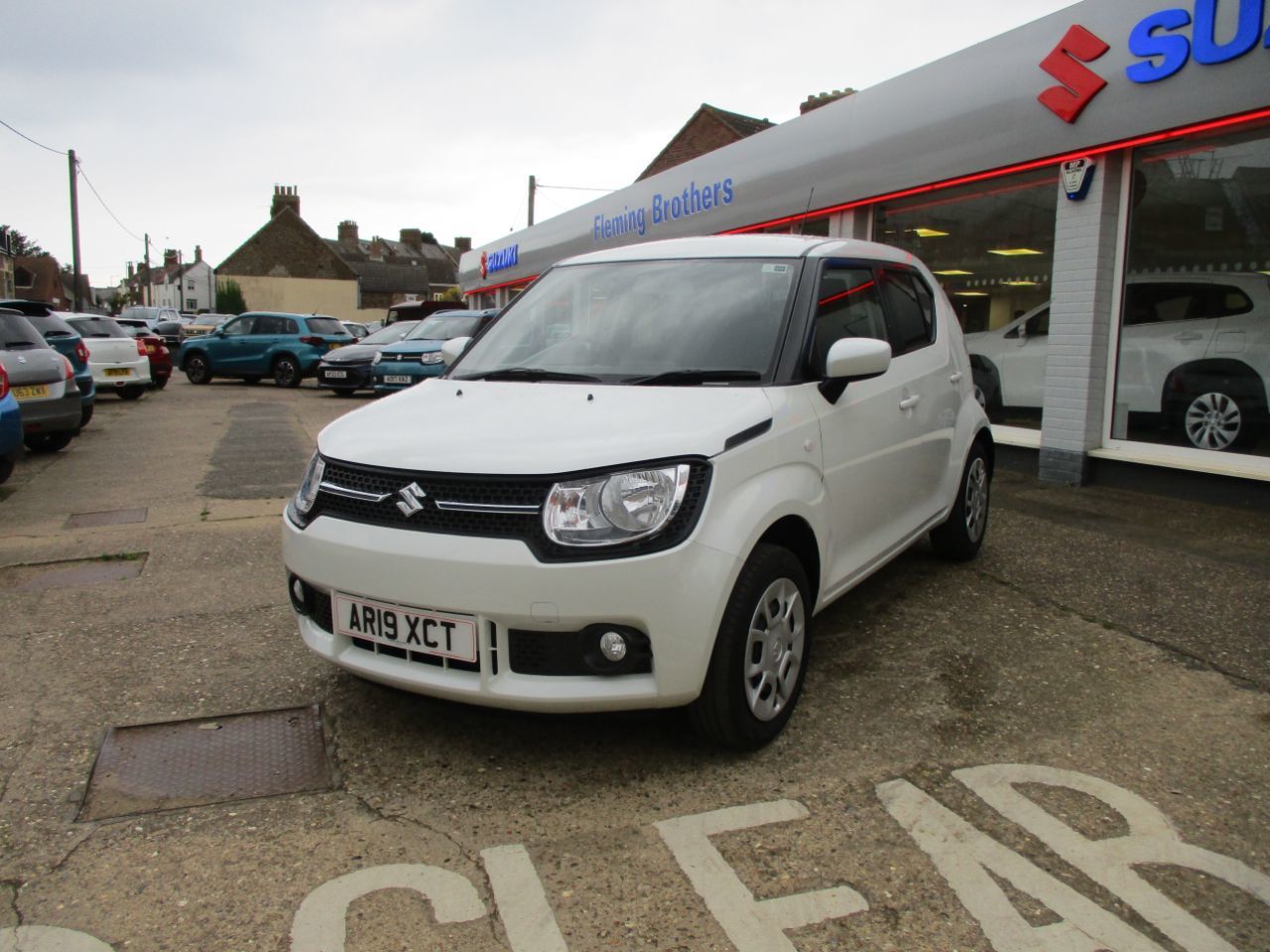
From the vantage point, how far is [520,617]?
281cm

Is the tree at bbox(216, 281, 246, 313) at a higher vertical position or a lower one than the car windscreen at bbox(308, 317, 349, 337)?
higher

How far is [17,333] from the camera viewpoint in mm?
8875

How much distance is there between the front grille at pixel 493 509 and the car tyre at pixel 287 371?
18.6 metres

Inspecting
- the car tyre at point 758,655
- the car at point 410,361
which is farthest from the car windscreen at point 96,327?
the car tyre at point 758,655

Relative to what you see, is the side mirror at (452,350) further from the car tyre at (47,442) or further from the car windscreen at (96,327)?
the car windscreen at (96,327)

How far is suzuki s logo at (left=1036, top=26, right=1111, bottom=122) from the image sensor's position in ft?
24.1

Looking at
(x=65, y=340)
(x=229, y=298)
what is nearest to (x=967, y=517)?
(x=65, y=340)

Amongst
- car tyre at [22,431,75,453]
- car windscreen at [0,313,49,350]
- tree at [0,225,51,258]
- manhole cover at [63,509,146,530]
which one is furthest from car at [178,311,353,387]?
tree at [0,225,51,258]

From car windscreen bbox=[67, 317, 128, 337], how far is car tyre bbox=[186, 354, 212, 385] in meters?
4.22

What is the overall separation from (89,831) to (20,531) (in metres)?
4.76

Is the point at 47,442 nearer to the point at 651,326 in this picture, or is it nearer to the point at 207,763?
the point at 207,763

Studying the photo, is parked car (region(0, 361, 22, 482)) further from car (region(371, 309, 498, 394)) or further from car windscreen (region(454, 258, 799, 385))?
car (region(371, 309, 498, 394))

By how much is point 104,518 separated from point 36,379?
2666 millimetres

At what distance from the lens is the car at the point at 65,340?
10.2 metres
